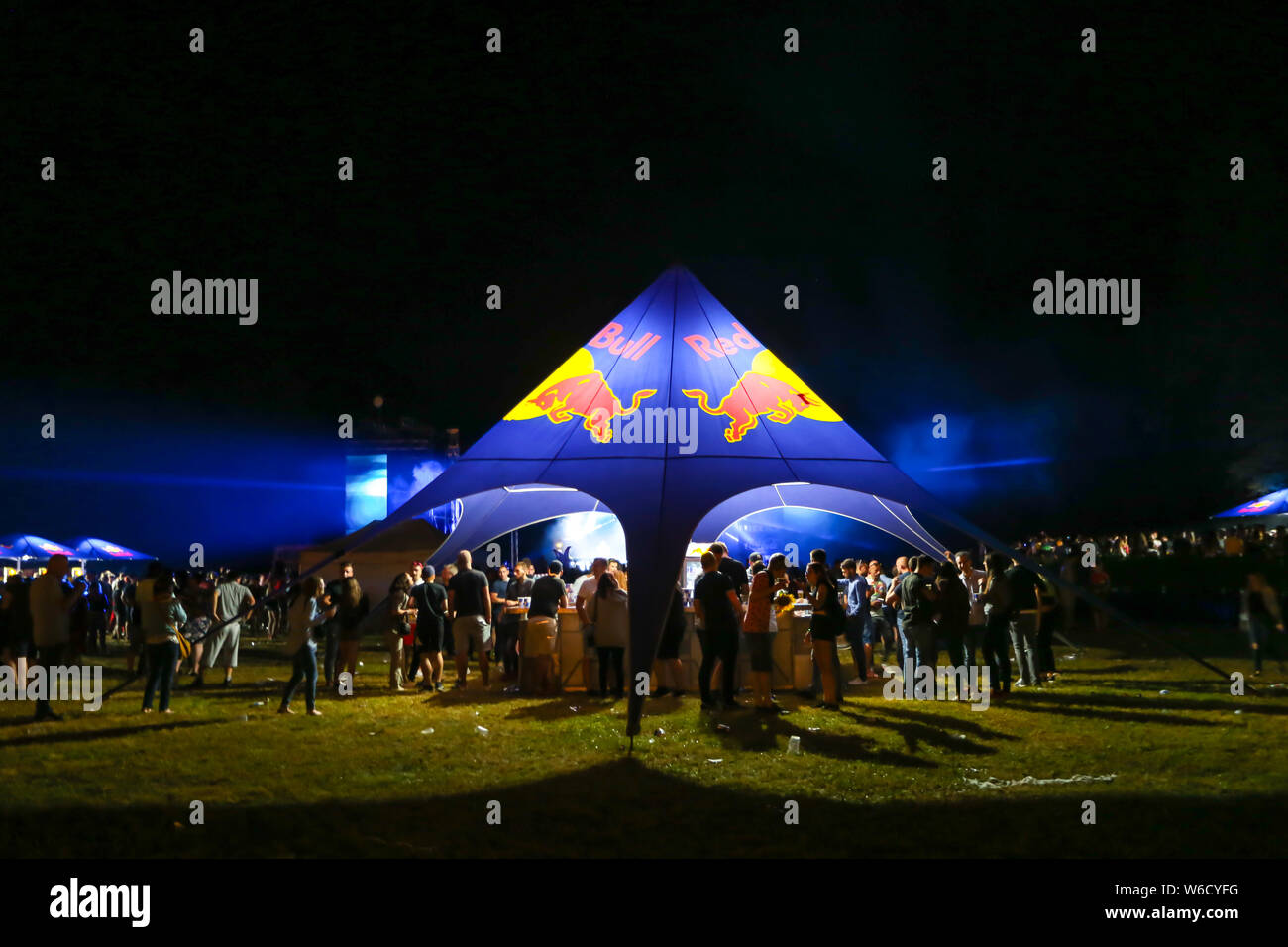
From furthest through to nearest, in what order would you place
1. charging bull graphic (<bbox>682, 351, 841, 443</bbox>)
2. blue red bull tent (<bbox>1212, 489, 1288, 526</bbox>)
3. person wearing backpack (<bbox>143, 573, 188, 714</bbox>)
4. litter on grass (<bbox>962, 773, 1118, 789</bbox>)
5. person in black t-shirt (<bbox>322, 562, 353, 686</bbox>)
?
1. blue red bull tent (<bbox>1212, 489, 1288, 526</bbox>)
2. person in black t-shirt (<bbox>322, 562, 353, 686</bbox>)
3. charging bull graphic (<bbox>682, 351, 841, 443</bbox>)
4. person wearing backpack (<bbox>143, 573, 188, 714</bbox>)
5. litter on grass (<bbox>962, 773, 1118, 789</bbox>)

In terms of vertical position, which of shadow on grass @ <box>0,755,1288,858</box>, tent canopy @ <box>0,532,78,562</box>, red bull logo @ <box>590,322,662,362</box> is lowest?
shadow on grass @ <box>0,755,1288,858</box>

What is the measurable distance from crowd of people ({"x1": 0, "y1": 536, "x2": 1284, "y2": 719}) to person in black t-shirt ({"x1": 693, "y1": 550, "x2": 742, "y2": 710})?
14mm

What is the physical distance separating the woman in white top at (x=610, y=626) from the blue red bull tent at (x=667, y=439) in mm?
1308

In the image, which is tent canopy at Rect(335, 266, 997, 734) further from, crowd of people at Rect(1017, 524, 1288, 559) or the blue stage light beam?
the blue stage light beam

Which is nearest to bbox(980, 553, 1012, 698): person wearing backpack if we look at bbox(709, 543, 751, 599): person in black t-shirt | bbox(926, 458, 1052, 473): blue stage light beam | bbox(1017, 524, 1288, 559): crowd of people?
bbox(709, 543, 751, 599): person in black t-shirt

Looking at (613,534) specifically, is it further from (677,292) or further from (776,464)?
(776,464)

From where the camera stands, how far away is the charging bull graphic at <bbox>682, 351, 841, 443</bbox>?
436 inches

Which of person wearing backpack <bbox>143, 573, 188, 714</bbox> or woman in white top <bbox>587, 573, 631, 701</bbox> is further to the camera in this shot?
woman in white top <bbox>587, 573, 631, 701</bbox>

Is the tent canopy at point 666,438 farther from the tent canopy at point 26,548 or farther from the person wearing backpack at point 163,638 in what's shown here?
the tent canopy at point 26,548

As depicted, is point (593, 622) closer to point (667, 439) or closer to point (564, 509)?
point (667, 439)

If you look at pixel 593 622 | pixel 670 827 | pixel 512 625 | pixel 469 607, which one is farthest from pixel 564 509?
pixel 670 827

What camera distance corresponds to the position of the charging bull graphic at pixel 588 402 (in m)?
11.2
